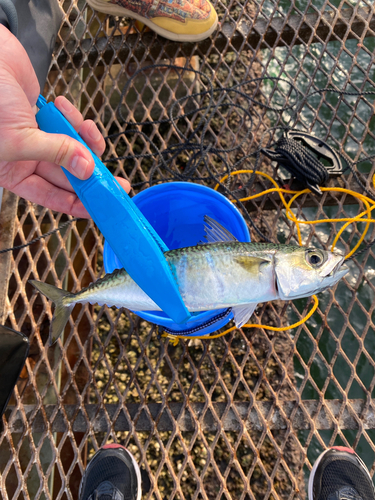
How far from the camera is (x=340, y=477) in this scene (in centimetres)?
176

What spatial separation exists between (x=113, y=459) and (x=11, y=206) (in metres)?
1.66

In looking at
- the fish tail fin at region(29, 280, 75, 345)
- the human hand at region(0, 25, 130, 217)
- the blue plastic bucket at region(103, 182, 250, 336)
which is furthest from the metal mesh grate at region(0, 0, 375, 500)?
the human hand at region(0, 25, 130, 217)

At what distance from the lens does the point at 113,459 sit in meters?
1.84

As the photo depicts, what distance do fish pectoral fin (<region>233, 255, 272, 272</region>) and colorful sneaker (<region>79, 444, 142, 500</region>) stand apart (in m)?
1.32

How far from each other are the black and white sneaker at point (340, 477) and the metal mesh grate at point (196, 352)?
7 centimetres

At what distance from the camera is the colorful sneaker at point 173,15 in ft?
6.97

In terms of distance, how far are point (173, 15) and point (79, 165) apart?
154 centimetres

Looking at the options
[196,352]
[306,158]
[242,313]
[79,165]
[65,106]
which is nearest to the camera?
[79,165]

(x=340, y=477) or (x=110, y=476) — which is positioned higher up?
(x=340, y=477)

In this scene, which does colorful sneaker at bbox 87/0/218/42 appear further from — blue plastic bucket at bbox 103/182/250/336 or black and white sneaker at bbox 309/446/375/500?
black and white sneaker at bbox 309/446/375/500

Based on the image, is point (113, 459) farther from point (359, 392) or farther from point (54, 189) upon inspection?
point (359, 392)

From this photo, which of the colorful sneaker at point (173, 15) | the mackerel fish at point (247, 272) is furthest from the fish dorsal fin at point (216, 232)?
the colorful sneaker at point (173, 15)

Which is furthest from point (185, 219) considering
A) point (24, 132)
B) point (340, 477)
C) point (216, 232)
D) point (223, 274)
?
point (340, 477)

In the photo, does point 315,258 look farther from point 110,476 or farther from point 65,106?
point 110,476
